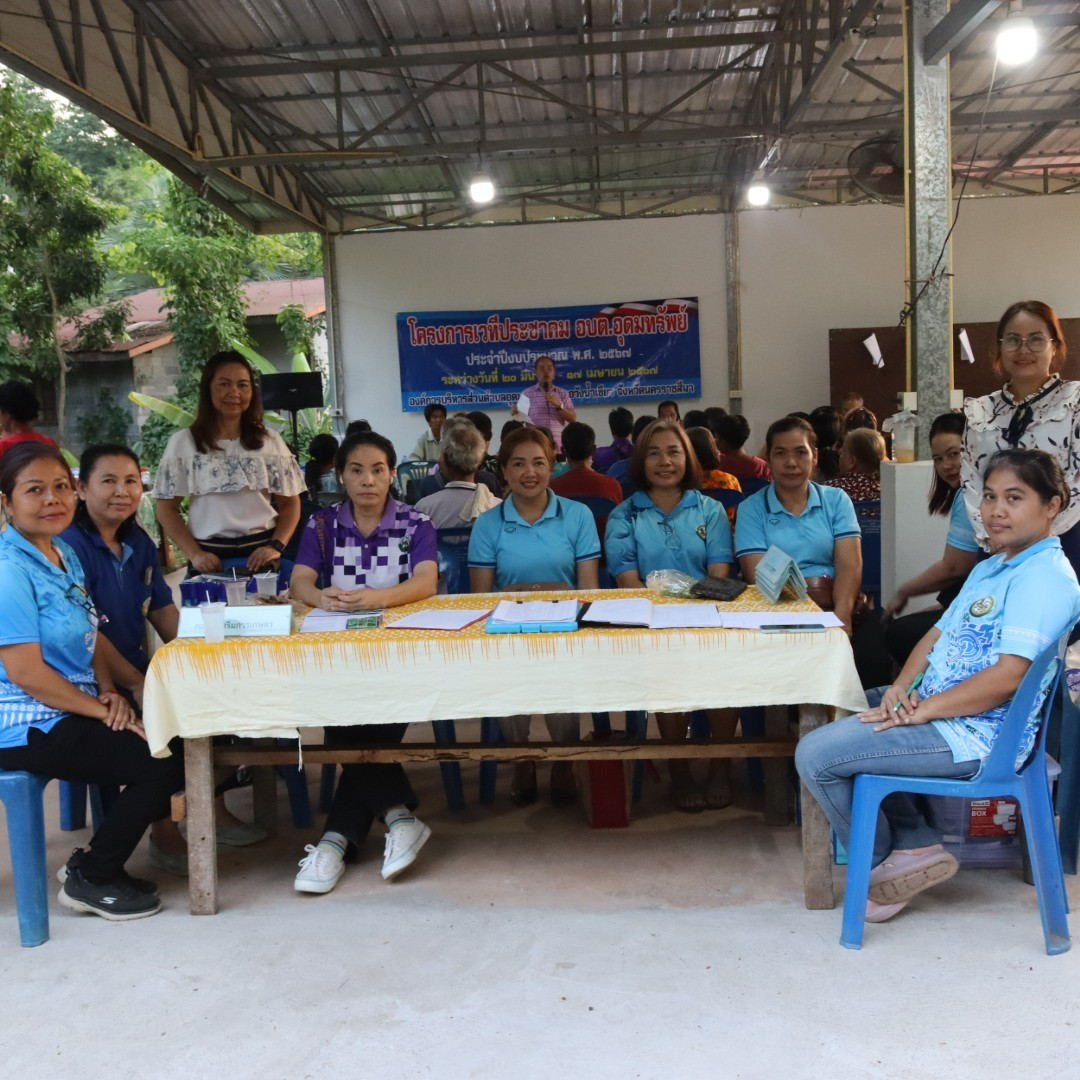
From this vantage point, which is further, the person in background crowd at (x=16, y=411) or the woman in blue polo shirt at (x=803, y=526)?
the person in background crowd at (x=16, y=411)

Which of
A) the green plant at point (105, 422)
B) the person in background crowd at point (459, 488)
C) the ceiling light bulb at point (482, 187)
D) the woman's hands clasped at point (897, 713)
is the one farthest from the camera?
the green plant at point (105, 422)

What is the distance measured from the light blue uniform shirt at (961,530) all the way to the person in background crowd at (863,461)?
129cm

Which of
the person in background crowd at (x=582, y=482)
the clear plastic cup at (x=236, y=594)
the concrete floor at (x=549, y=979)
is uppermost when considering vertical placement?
the person in background crowd at (x=582, y=482)

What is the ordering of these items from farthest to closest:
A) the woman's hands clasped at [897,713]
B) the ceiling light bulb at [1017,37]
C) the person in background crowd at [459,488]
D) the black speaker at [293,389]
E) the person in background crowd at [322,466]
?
the black speaker at [293,389]
the person in background crowd at [322,466]
the ceiling light bulb at [1017,37]
the person in background crowd at [459,488]
the woman's hands clasped at [897,713]

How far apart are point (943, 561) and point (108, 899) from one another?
99.0 inches

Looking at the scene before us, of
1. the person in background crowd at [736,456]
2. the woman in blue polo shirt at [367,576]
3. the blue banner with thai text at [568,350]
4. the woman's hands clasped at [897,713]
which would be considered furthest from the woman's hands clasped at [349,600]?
the blue banner with thai text at [568,350]

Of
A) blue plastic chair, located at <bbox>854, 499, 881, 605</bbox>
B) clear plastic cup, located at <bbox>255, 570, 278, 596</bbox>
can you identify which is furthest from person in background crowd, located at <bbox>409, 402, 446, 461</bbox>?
clear plastic cup, located at <bbox>255, 570, 278, 596</bbox>

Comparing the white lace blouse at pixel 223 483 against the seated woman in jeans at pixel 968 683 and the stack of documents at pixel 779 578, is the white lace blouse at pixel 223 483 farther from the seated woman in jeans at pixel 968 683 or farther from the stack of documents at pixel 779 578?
the seated woman in jeans at pixel 968 683

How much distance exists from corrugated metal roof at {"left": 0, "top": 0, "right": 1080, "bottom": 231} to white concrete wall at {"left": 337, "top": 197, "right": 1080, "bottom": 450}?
1.60ft

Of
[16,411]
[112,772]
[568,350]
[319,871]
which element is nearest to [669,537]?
[319,871]

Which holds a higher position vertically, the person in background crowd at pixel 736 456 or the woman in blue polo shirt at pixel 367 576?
the person in background crowd at pixel 736 456

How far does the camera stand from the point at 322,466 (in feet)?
20.0

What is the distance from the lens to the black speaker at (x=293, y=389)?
907cm

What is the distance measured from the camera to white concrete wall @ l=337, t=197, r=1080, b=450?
10.8 meters
